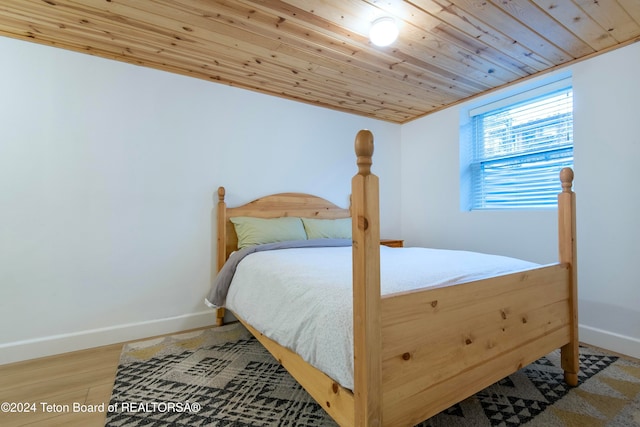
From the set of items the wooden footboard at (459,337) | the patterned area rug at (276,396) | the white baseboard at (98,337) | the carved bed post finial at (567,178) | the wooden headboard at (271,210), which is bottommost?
the patterned area rug at (276,396)

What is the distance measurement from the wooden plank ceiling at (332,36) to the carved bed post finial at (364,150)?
3.87 ft

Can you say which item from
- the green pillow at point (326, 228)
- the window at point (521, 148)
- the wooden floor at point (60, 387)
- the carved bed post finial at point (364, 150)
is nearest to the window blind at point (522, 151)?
the window at point (521, 148)

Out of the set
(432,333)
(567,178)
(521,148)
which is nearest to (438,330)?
(432,333)

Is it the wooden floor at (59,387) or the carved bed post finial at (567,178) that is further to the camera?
the carved bed post finial at (567,178)

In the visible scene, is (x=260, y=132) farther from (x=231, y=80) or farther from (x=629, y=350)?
(x=629, y=350)

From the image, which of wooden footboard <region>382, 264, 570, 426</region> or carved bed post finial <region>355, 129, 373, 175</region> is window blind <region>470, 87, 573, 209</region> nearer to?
wooden footboard <region>382, 264, 570, 426</region>

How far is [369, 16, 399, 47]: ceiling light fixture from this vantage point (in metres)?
1.73

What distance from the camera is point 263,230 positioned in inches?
96.7

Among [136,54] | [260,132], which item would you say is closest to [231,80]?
[260,132]

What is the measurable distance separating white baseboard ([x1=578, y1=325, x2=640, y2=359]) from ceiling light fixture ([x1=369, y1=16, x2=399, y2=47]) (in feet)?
8.02

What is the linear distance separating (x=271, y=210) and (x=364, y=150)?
1.99 m

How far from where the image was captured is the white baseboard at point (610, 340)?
191 cm

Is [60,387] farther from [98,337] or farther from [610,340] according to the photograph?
[610,340]

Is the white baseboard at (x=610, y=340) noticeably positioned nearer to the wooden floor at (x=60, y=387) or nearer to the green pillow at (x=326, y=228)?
the green pillow at (x=326, y=228)
